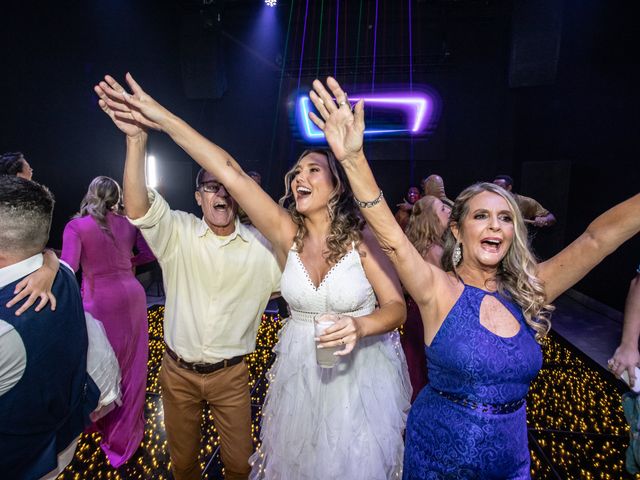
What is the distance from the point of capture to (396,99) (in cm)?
767

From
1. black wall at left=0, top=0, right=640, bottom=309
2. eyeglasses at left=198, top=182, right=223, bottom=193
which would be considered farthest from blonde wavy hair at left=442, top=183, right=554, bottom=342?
black wall at left=0, top=0, right=640, bottom=309

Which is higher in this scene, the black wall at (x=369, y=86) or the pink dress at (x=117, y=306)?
the black wall at (x=369, y=86)

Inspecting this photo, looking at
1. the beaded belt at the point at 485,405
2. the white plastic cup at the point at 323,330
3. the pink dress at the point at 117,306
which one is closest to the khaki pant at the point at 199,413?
the pink dress at the point at 117,306

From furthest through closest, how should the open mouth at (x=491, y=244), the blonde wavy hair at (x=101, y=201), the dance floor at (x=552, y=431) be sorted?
the blonde wavy hair at (x=101, y=201) < the dance floor at (x=552, y=431) < the open mouth at (x=491, y=244)

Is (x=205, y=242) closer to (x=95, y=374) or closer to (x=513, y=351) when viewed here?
(x=95, y=374)

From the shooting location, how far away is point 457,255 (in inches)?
57.2

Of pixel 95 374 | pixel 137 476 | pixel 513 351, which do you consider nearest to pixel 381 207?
pixel 513 351

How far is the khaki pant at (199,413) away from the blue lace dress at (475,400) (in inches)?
36.8

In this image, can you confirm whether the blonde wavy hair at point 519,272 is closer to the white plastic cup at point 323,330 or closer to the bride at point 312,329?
the bride at point 312,329

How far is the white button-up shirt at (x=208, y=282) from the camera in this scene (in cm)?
180

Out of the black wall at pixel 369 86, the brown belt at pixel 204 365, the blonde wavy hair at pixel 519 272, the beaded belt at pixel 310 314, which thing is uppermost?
the black wall at pixel 369 86

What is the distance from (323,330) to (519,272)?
2.59ft

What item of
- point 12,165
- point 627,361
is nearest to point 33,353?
point 12,165

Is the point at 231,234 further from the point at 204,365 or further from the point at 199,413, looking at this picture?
the point at 199,413
